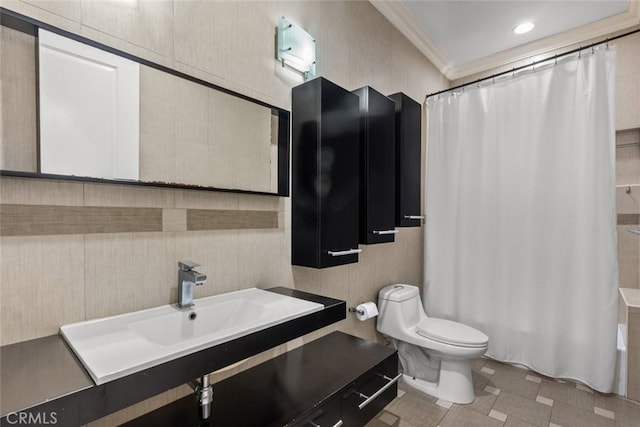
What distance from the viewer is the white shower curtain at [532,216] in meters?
2.04

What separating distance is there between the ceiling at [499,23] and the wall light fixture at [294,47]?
37.2 inches

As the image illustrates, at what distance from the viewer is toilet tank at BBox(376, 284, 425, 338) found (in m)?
2.21

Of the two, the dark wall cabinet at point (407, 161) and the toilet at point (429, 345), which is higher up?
the dark wall cabinet at point (407, 161)

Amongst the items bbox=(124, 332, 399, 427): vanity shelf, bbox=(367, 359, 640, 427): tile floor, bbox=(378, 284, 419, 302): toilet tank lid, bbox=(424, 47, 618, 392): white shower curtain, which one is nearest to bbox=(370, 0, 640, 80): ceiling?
bbox=(424, 47, 618, 392): white shower curtain

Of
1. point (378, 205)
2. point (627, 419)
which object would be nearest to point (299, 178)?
point (378, 205)

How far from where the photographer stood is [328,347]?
1644mm

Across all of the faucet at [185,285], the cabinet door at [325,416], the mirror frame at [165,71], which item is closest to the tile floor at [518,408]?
the cabinet door at [325,416]

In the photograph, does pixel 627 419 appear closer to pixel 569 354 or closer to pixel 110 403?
pixel 569 354

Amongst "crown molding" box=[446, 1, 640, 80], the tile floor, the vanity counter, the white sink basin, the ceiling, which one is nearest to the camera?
the vanity counter

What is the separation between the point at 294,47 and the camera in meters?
1.61

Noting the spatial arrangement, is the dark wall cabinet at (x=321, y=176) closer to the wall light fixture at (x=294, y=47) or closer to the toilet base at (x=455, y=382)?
the wall light fixture at (x=294, y=47)

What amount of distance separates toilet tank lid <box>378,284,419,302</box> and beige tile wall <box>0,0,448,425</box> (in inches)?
11.9

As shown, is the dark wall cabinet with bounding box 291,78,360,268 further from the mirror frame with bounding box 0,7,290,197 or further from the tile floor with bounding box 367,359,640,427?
the tile floor with bounding box 367,359,640,427

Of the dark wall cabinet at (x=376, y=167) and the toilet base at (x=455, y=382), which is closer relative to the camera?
the dark wall cabinet at (x=376, y=167)
